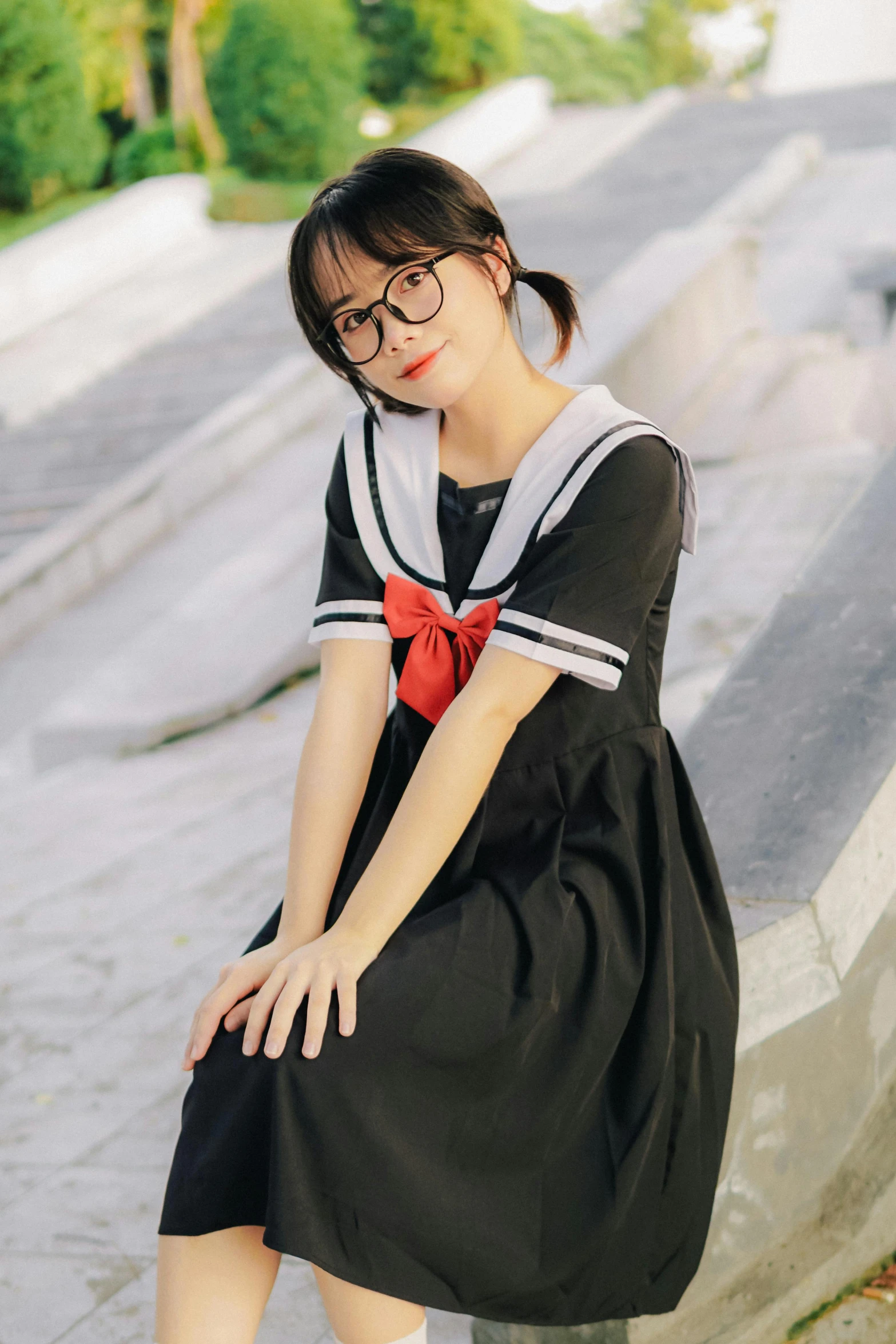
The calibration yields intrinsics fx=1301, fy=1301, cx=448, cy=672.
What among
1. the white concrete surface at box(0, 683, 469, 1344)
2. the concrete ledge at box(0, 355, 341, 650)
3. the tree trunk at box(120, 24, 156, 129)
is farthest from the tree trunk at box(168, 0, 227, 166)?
the white concrete surface at box(0, 683, 469, 1344)

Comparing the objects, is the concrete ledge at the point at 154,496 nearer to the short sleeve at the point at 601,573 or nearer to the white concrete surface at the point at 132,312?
the white concrete surface at the point at 132,312

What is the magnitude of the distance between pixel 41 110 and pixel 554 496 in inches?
540

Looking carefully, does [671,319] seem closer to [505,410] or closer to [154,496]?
[154,496]

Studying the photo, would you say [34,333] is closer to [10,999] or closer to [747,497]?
[747,497]

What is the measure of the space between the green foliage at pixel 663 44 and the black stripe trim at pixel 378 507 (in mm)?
31286

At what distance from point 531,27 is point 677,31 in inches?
256

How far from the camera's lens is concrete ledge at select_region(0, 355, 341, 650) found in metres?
6.92

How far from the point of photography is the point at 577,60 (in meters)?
27.1

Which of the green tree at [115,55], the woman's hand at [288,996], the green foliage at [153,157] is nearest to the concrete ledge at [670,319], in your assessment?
the woman's hand at [288,996]

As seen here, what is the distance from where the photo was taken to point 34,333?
1096 cm

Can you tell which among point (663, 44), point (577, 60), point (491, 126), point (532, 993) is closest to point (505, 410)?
point (532, 993)

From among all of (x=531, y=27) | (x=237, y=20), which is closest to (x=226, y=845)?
(x=237, y=20)

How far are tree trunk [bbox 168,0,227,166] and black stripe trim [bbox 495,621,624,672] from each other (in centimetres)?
1715

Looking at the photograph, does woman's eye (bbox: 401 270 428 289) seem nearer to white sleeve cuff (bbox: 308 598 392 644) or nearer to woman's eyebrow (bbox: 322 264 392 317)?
woman's eyebrow (bbox: 322 264 392 317)
